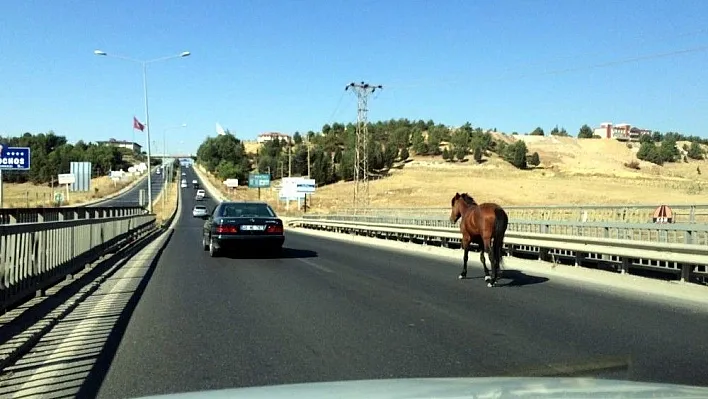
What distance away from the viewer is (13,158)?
3061 centimetres

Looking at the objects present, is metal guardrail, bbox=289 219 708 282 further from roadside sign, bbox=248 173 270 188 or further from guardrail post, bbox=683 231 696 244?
roadside sign, bbox=248 173 270 188

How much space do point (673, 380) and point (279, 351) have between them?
3.65 metres

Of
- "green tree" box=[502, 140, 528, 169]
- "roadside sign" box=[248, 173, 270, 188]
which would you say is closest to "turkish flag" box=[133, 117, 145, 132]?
"roadside sign" box=[248, 173, 270, 188]

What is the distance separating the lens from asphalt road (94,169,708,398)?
6078mm

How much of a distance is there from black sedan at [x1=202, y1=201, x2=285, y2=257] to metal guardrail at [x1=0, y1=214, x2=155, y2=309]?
9.88ft

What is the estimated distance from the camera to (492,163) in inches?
5974

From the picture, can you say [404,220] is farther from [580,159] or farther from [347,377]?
[580,159]

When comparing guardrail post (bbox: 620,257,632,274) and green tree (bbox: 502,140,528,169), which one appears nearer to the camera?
guardrail post (bbox: 620,257,632,274)

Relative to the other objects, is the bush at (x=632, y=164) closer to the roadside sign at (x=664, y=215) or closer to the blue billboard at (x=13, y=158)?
the blue billboard at (x=13, y=158)

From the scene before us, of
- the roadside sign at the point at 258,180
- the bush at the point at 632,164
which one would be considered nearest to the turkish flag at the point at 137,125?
the roadside sign at the point at 258,180

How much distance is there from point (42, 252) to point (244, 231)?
8496 mm

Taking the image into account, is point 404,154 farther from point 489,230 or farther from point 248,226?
point 489,230

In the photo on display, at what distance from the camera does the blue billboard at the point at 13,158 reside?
2816 cm

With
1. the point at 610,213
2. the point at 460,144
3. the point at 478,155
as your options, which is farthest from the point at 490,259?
the point at 460,144
